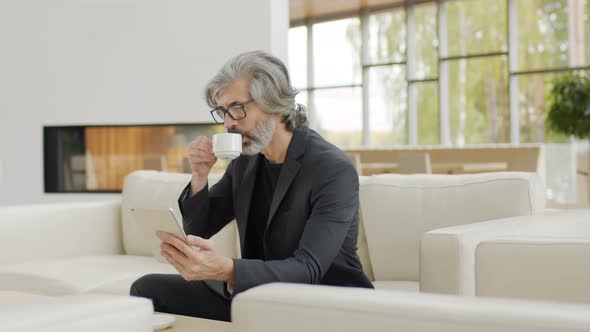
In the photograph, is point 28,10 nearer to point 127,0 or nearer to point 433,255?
point 127,0

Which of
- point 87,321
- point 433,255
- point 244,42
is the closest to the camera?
point 87,321

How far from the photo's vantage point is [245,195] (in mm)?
2076

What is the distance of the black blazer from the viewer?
181 centimetres

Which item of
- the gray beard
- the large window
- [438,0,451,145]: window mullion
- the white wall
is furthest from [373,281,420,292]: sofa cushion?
[438,0,451,145]: window mullion

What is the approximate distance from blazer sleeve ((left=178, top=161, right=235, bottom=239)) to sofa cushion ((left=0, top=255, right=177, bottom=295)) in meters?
0.63

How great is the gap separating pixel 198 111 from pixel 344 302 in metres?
5.49

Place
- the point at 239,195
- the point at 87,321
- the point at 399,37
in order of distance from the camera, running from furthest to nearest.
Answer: the point at 399,37, the point at 239,195, the point at 87,321

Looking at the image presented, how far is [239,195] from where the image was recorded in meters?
2.10

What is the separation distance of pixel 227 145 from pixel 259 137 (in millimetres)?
118

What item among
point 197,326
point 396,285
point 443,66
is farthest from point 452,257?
point 443,66

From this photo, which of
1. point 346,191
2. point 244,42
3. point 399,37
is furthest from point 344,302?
point 399,37

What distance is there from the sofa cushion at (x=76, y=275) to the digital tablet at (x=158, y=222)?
1051 mm

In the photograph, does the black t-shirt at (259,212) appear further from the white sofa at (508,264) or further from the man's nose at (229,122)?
the white sofa at (508,264)

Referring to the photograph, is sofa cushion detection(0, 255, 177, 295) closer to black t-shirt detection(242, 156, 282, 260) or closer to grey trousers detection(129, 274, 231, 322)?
grey trousers detection(129, 274, 231, 322)
